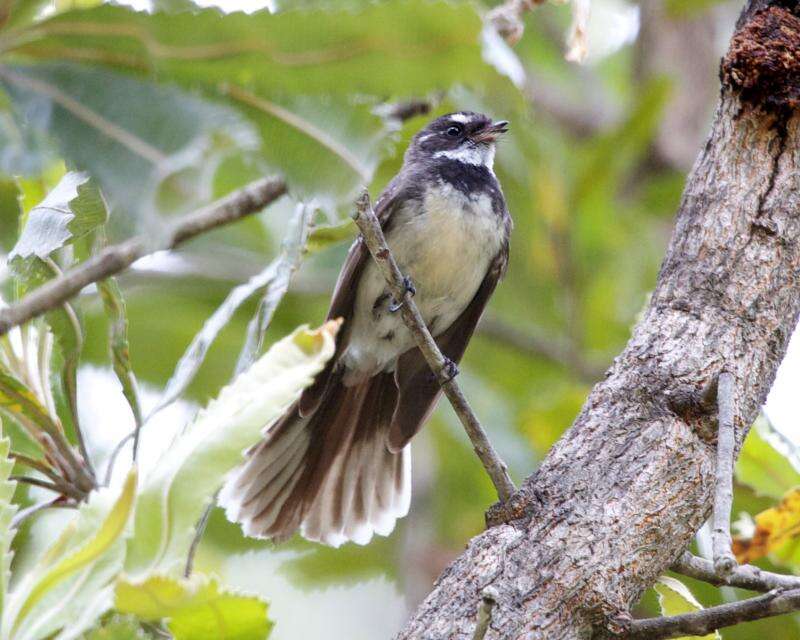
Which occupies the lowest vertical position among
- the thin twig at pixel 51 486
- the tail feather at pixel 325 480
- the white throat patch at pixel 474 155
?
the thin twig at pixel 51 486

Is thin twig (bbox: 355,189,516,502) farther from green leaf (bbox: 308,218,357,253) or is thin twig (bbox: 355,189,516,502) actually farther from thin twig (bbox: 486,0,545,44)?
thin twig (bbox: 486,0,545,44)

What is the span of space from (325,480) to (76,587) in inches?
103

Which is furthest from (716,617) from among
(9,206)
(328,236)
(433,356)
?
(9,206)

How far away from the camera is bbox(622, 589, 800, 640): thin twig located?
1.98 meters

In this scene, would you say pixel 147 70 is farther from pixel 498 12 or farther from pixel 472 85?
pixel 498 12

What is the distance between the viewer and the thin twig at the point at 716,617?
6.49 feet

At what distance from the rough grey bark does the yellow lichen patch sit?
0.61 m

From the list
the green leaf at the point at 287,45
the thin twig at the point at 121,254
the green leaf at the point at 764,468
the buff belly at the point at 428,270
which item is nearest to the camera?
the green leaf at the point at 287,45

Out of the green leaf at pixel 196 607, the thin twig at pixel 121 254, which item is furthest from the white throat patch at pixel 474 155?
the green leaf at pixel 196 607

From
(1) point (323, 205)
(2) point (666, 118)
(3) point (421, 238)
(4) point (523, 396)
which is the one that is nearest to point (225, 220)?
(1) point (323, 205)

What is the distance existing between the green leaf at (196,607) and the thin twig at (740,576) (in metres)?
0.77

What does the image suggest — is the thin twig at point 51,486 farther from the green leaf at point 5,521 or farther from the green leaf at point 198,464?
the green leaf at point 198,464

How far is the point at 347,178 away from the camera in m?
1.84

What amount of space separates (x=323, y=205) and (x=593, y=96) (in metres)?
6.53
